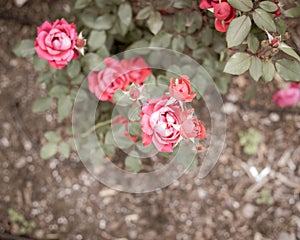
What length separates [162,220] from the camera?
5.49 ft

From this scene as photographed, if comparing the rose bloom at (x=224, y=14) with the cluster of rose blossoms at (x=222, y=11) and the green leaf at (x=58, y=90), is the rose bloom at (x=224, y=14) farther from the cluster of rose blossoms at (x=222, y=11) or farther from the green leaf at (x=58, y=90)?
the green leaf at (x=58, y=90)

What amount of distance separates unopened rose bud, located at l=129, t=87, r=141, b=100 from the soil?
0.87 meters

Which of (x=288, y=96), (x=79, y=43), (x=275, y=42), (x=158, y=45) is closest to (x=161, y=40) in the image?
(x=158, y=45)

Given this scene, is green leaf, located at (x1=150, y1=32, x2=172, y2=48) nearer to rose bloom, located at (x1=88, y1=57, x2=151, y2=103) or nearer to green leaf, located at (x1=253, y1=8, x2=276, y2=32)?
rose bloom, located at (x1=88, y1=57, x2=151, y2=103)

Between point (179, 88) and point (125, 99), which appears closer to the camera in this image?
point (179, 88)

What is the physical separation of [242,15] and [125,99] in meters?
0.33

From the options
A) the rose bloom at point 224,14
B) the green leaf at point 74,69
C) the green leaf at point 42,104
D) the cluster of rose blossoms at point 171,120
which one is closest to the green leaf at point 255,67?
the rose bloom at point 224,14

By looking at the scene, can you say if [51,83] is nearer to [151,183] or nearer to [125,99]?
[125,99]

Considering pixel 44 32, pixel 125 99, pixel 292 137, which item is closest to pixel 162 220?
pixel 292 137

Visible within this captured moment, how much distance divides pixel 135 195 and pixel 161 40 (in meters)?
0.78

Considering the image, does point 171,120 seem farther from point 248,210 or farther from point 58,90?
point 248,210

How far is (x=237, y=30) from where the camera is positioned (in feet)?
2.91

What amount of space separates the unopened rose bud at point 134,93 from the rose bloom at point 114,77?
127mm

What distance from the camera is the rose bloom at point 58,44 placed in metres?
0.98
